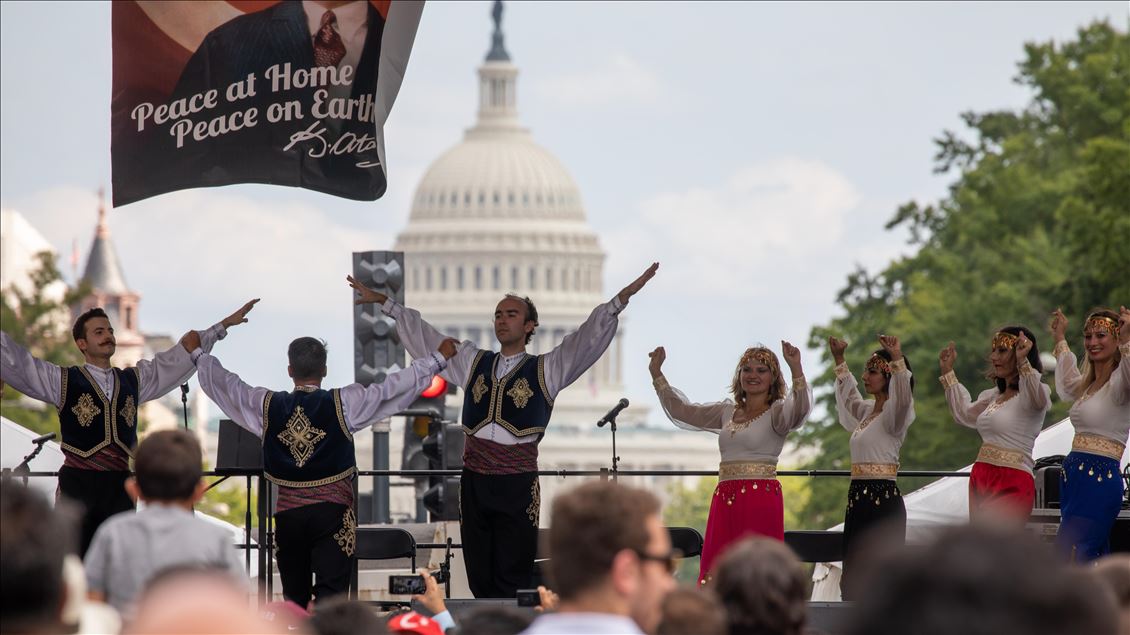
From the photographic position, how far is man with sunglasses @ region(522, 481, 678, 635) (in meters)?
4.07

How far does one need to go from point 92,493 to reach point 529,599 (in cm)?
327

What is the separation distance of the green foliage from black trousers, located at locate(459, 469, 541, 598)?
23776 mm

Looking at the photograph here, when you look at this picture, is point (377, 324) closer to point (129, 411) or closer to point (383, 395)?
point (129, 411)

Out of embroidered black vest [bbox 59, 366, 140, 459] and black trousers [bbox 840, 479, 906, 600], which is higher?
embroidered black vest [bbox 59, 366, 140, 459]

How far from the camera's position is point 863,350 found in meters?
43.9

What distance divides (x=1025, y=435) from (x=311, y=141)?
3.88 m

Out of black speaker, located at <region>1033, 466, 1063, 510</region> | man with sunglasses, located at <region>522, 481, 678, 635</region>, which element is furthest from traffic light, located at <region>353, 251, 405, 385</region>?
man with sunglasses, located at <region>522, 481, 678, 635</region>

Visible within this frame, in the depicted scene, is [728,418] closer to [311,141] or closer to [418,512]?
[311,141]

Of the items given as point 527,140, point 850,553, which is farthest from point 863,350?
point 527,140

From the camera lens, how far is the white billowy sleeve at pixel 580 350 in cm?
1027

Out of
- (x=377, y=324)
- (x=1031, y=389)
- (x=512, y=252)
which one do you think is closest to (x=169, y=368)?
(x=1031, y=389)

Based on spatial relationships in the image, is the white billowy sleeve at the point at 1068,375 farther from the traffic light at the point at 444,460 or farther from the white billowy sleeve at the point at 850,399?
the traffic light at the point at 444,460

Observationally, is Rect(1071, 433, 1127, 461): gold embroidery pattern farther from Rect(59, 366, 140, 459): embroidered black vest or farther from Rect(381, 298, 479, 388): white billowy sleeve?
Rect(59, 366, 140, 459): embroidered black vest

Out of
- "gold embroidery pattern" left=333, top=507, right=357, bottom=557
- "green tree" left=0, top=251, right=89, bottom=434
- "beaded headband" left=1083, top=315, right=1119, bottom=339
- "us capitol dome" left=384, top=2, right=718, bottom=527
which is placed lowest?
"gold embroidery pattern" left=333, top=507, right=357, bottom=557
